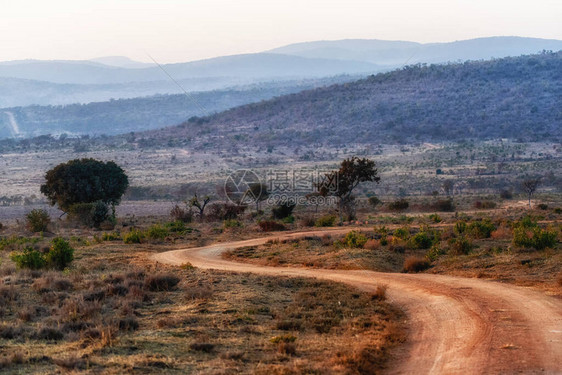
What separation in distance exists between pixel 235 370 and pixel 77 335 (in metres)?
3.89

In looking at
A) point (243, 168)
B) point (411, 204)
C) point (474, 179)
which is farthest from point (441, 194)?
point (243, 168)

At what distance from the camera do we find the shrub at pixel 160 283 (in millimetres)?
18078

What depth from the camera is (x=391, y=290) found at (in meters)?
17.9

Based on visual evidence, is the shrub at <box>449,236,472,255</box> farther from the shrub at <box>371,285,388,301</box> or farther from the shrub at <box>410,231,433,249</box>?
the shrub at <box>371,285,388,301</box>

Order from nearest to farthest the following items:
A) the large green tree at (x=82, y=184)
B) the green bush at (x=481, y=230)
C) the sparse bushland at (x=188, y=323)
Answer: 1. the sparse bushland at (x=188, y=323)
2. the green bush at (x=481, y=230)
3. the large green tree at (x=82, y=184)

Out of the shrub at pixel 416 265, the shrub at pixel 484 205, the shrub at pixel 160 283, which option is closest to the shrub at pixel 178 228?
the shrub at pixel 416 265

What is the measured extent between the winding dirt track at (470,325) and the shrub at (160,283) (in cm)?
406

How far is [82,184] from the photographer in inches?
1916

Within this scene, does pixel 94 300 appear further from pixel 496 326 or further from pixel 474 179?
pixel 474 179

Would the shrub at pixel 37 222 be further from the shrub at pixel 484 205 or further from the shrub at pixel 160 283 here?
the shrub at pixel 484 205

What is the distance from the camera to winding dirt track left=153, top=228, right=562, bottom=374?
35.4 feet

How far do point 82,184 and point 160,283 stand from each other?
3250cm

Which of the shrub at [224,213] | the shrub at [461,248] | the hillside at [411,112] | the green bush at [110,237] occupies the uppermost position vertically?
the hillside at [411,112]

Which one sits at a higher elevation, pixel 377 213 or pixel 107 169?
pixel 107 169
